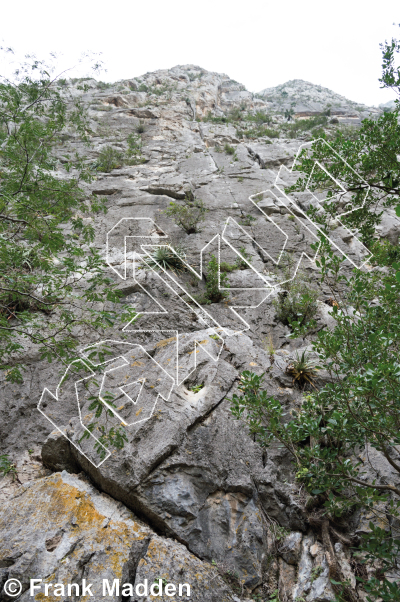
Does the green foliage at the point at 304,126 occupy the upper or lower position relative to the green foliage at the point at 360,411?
upper

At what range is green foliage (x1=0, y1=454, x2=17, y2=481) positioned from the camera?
13.4ft

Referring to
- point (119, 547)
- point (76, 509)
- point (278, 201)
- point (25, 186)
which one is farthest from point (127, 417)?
point (278, 201)

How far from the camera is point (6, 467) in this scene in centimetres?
412

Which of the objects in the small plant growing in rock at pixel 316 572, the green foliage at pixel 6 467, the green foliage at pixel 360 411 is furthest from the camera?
the green foliage at pixel 6 467

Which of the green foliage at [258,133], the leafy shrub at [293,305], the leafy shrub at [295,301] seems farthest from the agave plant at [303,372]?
the green foliage at [258,133]

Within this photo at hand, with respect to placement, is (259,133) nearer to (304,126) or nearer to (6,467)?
(304,126)

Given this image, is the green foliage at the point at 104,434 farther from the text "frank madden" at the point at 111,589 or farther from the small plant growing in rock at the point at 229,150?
the small plant growing in rock at the point at 229,150

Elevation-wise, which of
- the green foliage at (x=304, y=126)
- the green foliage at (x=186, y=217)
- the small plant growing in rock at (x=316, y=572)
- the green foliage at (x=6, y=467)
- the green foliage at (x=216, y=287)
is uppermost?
the green foliage at (x=304, y=126)

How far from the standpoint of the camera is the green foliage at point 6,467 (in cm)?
410

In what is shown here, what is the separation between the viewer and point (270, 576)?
122 inches

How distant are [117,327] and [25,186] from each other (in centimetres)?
338

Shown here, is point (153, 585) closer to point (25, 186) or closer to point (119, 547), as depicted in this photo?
point (119, 547)

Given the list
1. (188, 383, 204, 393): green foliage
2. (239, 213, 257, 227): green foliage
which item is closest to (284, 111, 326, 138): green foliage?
(239, 213, 257, 227): green foliage

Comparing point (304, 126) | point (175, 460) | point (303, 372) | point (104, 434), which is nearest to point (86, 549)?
point (104, 434)
